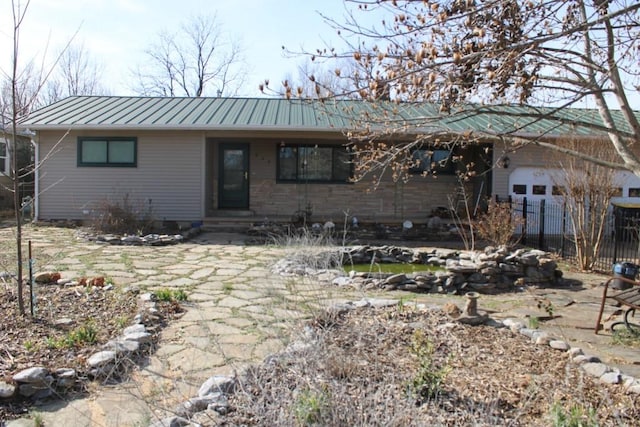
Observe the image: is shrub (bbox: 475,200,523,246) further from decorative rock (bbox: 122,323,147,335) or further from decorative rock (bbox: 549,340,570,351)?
decorative rock (bbox: 122,323,147,335)

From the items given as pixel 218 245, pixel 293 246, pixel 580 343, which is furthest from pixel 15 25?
pixel 218 245

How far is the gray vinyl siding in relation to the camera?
44.5 ft

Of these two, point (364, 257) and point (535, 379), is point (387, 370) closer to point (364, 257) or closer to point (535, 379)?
point (535, 379)

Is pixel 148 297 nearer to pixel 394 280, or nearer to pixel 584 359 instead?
pixel 394 280

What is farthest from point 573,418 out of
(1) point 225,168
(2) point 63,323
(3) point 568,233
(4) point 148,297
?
(1) point 225,168

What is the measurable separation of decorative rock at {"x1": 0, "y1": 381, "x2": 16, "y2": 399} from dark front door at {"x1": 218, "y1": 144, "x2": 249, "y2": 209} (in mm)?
11915

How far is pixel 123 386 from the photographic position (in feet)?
10.9

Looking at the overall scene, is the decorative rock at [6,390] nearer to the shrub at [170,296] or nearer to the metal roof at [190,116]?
the shrub at [170,296]

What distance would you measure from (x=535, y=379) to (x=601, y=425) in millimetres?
586

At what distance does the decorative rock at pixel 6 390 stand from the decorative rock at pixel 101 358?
1.54ft

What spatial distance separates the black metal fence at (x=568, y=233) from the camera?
907 cm

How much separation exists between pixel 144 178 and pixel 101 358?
1085 centimetres

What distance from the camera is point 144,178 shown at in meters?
13.6

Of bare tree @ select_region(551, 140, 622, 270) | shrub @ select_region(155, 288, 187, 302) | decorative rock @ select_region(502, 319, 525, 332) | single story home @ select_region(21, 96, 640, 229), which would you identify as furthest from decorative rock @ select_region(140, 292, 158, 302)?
single story home @ select_region(21, 96, 640, 229)
